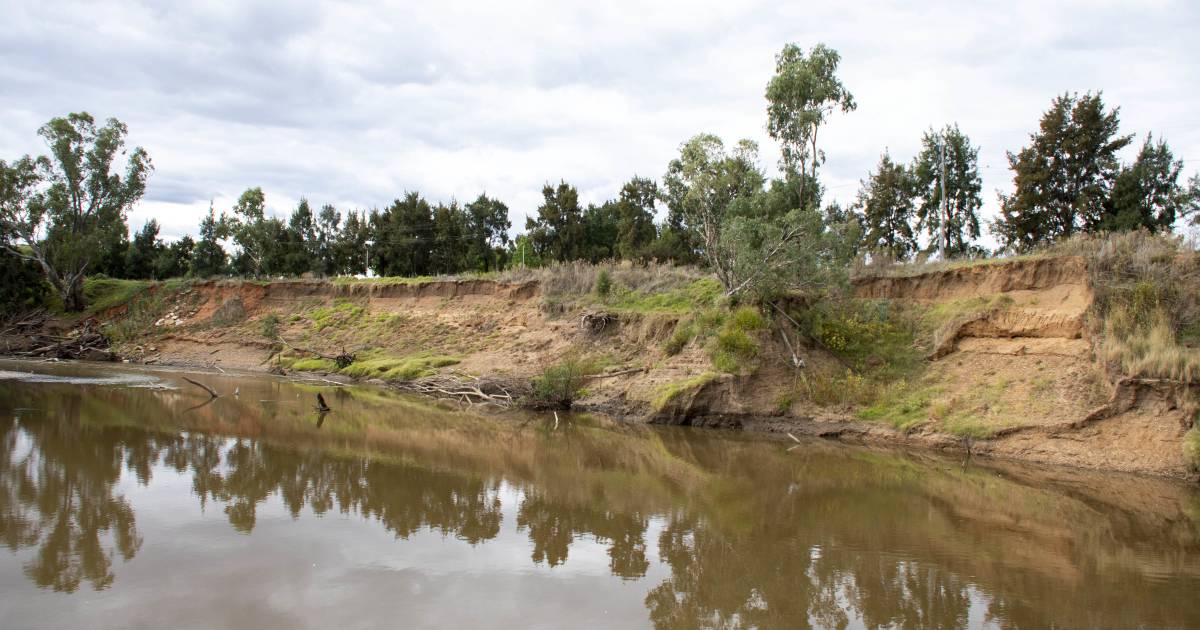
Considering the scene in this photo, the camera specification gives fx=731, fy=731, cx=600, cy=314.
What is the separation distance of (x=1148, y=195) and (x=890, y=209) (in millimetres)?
10591

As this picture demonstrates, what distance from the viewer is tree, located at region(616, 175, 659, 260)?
51719mm

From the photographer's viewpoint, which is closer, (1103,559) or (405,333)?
(1103,559)

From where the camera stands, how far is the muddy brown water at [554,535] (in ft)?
24.7

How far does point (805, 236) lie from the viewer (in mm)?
22312

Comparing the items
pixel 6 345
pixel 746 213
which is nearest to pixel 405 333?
pixel 746 213

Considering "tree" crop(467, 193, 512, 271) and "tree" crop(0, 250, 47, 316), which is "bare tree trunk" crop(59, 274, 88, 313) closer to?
"tree" crop(0, 250, 47, 316)

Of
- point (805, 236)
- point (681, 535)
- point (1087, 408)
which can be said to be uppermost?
point (805, 236)

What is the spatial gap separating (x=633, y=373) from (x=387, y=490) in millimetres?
12669

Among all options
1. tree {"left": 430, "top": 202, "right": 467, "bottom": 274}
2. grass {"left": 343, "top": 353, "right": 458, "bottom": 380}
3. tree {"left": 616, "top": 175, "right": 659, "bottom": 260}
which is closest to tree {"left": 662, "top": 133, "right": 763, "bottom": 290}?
grass {"left": 343, "top": 353, "right": 458, "bottom": 380}

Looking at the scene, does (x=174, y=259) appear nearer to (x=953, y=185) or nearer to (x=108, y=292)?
(x=108, y=292)

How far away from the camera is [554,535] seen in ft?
33.1

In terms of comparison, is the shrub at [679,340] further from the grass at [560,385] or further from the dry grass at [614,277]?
the dry grass at [614,277]

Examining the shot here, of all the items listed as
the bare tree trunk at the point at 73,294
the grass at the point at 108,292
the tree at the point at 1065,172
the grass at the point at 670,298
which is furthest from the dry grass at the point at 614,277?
the bare tree trunk at the point at 73,294

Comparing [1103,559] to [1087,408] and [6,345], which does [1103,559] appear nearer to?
[1087,408]
